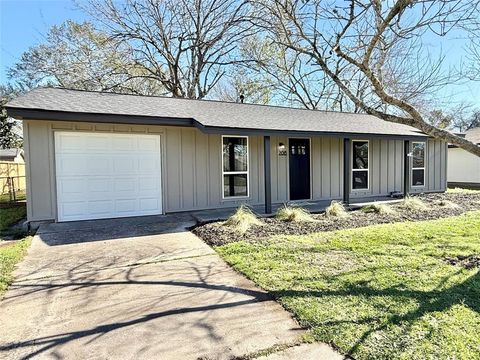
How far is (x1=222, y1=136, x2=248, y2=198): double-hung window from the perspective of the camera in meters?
9.01

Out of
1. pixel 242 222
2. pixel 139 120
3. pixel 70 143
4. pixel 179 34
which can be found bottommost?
pixel 242 222

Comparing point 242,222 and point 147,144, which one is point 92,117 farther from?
point 242,222

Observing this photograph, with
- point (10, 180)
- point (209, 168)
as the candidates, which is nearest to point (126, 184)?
point (209, 168)

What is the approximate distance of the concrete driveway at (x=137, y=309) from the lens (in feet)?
8.05

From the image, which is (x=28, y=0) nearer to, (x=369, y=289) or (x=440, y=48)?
(x=440, y=48)

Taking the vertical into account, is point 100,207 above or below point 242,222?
above

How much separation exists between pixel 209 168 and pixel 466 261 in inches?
240

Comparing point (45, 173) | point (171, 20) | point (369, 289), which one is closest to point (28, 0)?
point (171, 20)

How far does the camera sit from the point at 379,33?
4082mm

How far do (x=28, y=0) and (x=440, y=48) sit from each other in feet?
41.5

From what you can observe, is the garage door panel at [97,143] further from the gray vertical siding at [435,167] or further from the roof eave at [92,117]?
the gray vertical siding at [435,167]

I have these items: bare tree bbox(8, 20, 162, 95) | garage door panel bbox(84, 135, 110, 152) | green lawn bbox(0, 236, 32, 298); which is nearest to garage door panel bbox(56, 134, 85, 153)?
garage door panel bbox(84, 135, 110, 152)

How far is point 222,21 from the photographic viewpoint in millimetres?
15539

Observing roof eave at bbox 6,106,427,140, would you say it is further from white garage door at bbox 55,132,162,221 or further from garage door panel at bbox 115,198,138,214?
garage door panel at bbox 115,198,138,214
